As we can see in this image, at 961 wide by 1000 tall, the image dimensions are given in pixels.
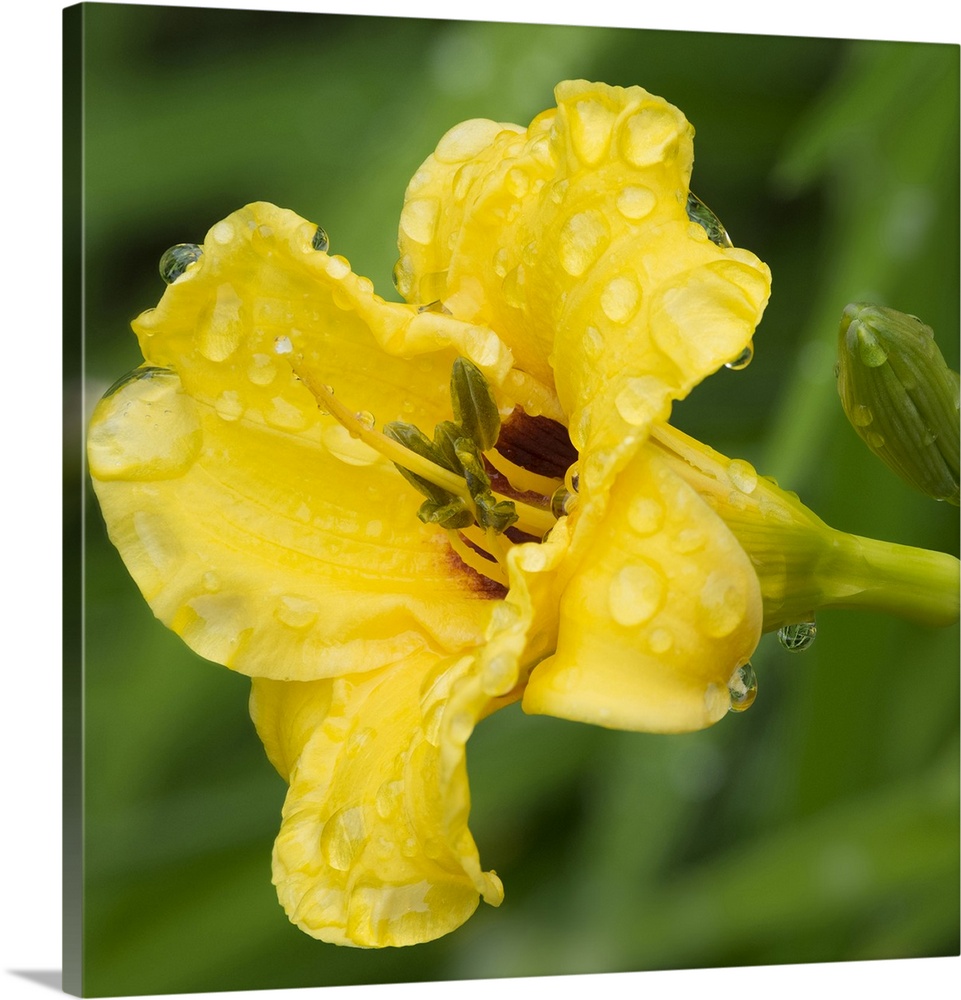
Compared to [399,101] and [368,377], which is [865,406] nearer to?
[368,377]

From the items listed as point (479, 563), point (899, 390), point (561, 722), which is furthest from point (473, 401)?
point (561, 722)

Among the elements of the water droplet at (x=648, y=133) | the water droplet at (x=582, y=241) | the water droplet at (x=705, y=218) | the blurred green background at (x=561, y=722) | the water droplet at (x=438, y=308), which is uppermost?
the water droplet at (x=648, y=133)

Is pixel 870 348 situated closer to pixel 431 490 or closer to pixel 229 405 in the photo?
pixel 431 490

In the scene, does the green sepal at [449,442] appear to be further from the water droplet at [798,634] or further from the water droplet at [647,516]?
the water droplet at [798,634]

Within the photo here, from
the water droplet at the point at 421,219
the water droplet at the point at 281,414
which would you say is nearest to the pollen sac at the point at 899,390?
the water droplet at the point at 421,219

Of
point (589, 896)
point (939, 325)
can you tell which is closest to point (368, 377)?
point (589, 896)

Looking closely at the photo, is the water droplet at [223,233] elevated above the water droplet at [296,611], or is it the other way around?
the water droplet at [223,233]

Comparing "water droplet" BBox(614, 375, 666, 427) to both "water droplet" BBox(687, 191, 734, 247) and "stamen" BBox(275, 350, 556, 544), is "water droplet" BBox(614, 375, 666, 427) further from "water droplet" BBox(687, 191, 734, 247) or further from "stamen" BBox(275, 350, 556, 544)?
"water droplet" BBox(687, 191, 734, 247)
